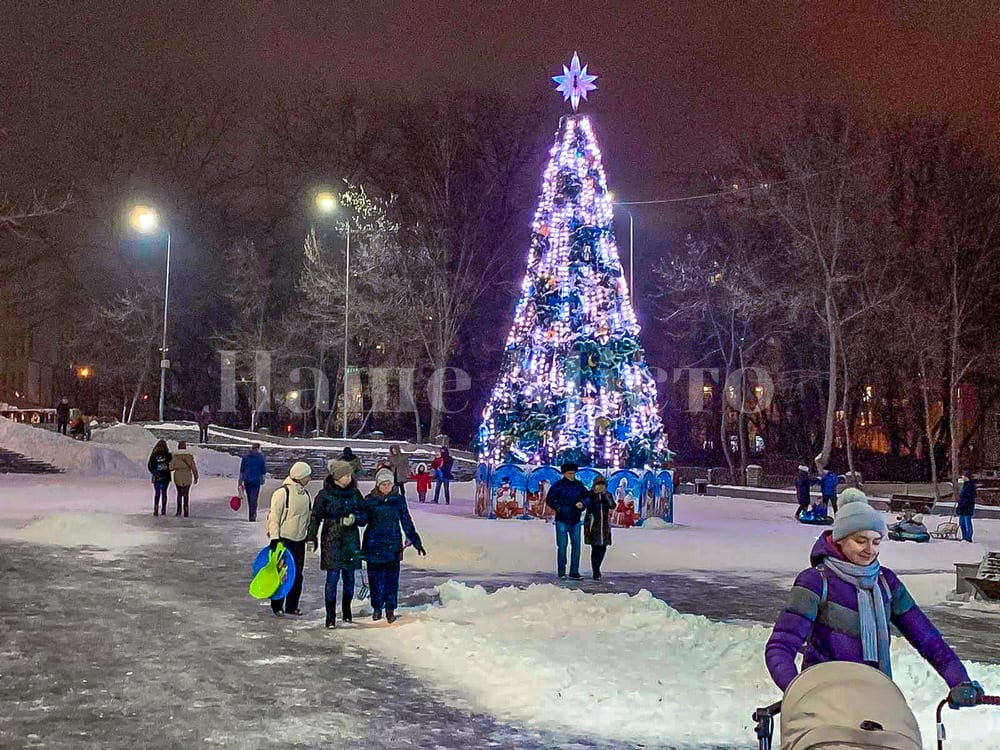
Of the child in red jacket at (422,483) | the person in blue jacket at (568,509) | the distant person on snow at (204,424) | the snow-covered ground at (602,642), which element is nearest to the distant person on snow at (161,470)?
the snow-covered ground at (602,642)

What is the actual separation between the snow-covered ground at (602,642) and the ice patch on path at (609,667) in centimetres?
2

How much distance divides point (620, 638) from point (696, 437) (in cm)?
5145

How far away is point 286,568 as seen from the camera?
1170 centimetres

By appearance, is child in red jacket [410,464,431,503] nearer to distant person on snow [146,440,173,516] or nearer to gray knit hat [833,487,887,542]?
distant person on snow [146,440,173,516]

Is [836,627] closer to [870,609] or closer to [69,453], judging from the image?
[870,609]

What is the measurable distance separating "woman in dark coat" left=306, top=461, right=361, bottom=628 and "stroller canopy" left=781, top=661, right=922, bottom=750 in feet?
27.5

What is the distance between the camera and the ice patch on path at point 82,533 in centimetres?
1808

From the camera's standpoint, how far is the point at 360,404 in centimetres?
6191

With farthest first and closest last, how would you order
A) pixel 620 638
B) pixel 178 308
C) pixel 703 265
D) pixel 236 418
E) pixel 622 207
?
1. pixel 236 418
2. pixel 178 308
3. pixel 703 265
4. pixel 622 207
5. pixel 620 638

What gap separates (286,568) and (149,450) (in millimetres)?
30340

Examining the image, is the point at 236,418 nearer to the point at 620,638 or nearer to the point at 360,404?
the point at 360,404

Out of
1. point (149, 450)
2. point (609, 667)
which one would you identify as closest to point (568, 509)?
point (609, 667)

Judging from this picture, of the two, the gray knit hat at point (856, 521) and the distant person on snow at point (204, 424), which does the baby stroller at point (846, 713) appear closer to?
the gray knit hat at point (856, 521)

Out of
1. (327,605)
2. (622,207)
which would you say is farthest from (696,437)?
(327,605)
